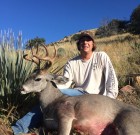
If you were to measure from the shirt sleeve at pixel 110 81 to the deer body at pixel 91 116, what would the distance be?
0.92m

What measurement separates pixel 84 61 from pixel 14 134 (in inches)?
80.5

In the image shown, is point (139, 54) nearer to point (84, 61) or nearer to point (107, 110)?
point (84, 61)

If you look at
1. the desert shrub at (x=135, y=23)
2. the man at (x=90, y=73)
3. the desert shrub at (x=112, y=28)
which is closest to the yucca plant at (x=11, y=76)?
the man at (x=90, y=73)

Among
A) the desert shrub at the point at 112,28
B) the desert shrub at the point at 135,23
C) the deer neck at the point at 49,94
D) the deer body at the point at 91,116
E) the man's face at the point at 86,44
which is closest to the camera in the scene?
the deer body at the point at 91,116

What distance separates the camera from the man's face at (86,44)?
7.62 metres

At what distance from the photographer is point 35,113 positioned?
7.04 meters

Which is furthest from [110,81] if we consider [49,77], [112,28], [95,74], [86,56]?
[112,28]

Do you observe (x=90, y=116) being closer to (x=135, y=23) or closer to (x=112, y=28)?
(x=135, y=23)

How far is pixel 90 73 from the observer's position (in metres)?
7.59

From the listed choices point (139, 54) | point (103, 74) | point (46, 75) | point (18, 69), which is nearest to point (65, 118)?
point (46, 75)

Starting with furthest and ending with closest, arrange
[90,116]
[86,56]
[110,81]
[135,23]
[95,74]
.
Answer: [135,23] → [86,56] → [95,74] → [110,81] → [90,116]

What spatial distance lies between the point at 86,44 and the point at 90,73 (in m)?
0.57

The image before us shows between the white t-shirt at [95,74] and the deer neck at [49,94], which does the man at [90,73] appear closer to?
the white t-shirt at [95,74]

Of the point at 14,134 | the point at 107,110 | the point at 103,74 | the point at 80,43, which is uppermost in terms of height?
the point at 80,43
